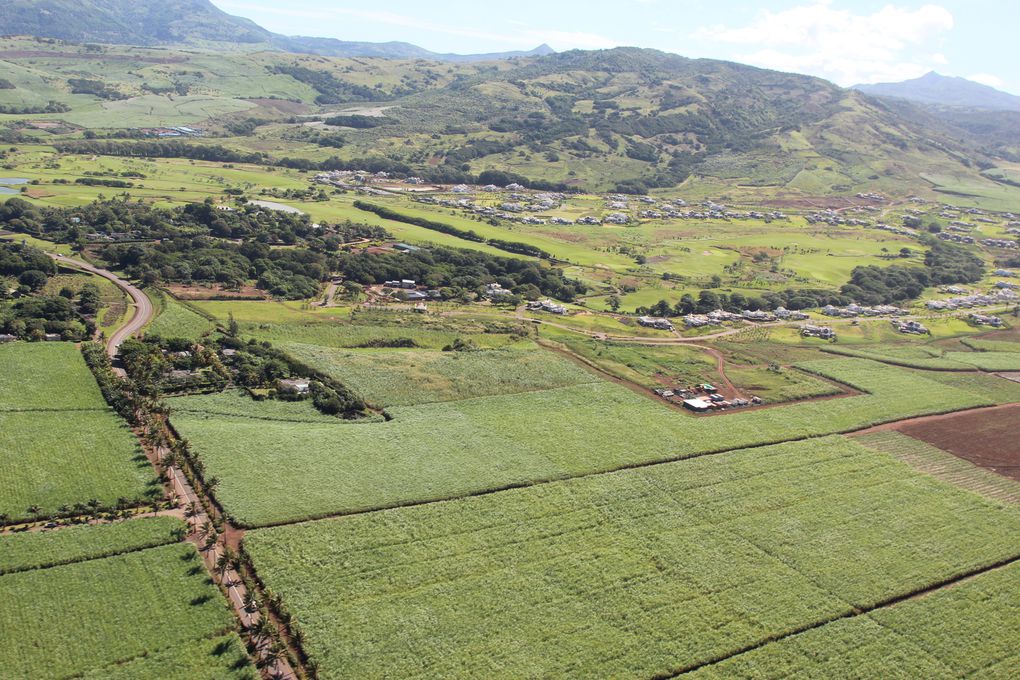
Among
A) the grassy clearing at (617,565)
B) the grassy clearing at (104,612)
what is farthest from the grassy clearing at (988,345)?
the grassy clearing at (104,612)

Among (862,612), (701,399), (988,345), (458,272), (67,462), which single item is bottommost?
(67,462)

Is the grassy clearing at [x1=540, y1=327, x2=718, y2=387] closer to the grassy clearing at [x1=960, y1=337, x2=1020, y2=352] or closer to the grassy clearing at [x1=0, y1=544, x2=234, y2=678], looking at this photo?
the grassy clearing at [x1=960, y1=337, x2=1020, y2=352]

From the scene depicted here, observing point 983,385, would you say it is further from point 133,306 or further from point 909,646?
point 133,306

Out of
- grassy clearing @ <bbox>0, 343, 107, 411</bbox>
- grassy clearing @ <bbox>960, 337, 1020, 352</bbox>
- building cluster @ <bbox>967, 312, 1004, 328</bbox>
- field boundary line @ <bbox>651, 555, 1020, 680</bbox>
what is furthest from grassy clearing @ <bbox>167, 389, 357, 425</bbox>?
building cluster @ <bbox>967, 312, 1004, 328</bbox>

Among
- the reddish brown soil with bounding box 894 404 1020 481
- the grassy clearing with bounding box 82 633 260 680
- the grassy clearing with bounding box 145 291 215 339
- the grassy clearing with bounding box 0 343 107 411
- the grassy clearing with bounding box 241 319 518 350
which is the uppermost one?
the reddish brown soil with bounding box 894 404 1020 481

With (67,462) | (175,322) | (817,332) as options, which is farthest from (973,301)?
(67,462)

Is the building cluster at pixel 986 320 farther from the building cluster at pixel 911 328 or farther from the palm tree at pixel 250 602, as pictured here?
the palm tree at pixel 250 602
